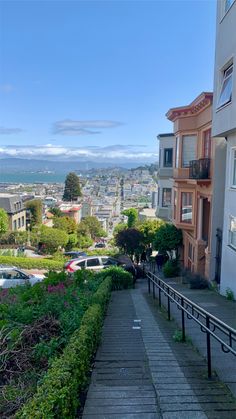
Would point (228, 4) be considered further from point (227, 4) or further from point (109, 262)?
point (109, 262)

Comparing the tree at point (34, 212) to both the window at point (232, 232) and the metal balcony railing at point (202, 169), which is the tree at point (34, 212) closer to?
the metal balcony railing at point (202, 169)

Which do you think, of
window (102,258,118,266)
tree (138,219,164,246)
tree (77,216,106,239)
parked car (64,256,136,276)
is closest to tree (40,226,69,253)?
tree (138,219,164,246)

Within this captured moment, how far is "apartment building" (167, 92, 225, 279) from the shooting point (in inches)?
676

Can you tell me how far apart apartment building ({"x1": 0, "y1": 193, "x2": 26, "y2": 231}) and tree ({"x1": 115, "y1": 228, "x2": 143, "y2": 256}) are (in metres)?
31.9

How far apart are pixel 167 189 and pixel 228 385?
2402cm

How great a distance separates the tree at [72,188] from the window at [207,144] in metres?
A: 103

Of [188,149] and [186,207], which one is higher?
[188,149]

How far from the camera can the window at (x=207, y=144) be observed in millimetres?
18477

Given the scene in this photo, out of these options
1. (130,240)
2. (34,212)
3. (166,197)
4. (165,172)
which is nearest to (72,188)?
(34,212)

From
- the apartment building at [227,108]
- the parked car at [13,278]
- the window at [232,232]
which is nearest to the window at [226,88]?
the apartment building at [227,108]

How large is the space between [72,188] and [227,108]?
365ft

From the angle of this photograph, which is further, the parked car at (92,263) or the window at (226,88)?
the parked car at (92,263)

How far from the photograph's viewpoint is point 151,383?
15.9 ft

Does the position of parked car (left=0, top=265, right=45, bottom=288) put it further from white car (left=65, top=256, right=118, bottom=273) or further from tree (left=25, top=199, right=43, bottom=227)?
tree (left=25, top=199, right=43, bottom=227)
